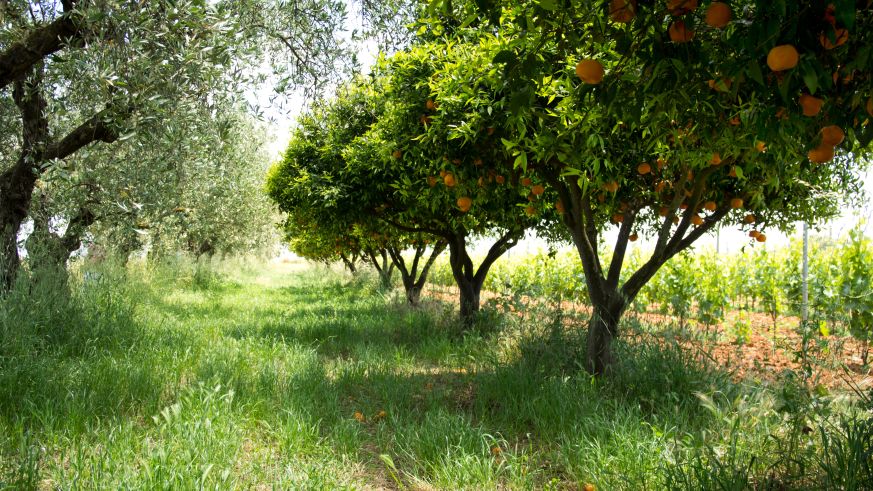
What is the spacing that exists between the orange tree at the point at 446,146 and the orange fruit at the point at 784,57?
1.80 m

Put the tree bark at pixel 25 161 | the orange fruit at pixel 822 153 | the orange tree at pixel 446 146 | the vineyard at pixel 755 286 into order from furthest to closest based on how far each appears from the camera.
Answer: the vineyard at pixel 755 286 < the tree bark at pixel 25 161 < the orange tree at pixel 446 146 < the orange fruit at pixel 822 153

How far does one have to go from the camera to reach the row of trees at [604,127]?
6.48ft

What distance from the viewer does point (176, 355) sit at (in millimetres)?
5371

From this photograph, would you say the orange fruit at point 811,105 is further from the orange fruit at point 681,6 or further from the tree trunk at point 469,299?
the tree trunk at point 469,299

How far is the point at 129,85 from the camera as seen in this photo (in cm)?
362

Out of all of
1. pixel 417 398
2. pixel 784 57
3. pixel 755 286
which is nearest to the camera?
pixel 784 57

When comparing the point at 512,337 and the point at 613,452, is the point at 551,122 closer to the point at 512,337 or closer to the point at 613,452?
the point at 613,452

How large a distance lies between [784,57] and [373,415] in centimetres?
371

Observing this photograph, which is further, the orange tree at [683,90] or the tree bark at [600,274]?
the tree bark at [600,274]

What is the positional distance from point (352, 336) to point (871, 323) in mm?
7178

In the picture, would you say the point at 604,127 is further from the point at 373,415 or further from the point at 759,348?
the point at 759,348

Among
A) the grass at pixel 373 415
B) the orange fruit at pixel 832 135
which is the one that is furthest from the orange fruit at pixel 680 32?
the grass at pixel 373 415

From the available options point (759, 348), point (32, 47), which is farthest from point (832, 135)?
point (759, 348)

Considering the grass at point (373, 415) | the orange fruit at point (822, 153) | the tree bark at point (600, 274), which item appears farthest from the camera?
the tree bark at point (600, 274)
